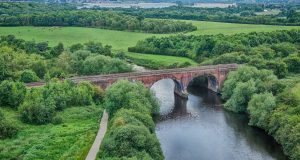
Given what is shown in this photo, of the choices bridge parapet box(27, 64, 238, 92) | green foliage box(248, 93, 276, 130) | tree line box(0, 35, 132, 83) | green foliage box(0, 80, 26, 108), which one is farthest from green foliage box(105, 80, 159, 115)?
tree line box(0, 35, 132, 83)

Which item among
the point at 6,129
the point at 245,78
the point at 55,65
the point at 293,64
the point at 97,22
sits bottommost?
the point at 6,129

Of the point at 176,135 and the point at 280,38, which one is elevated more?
the point at 280,38

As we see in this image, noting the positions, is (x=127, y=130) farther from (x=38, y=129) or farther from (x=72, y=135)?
(x=38, y=129)

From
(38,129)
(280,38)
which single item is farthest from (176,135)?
(280,38)

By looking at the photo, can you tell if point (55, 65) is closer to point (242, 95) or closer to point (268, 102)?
point (242, 95)

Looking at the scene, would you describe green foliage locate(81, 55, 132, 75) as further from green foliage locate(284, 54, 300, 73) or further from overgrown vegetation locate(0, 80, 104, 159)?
green foliage locate(284, 54, 300, 73)

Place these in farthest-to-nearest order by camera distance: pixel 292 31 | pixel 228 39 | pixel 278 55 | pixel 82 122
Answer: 1. pixel 292 31
2. pixel 228 39
3. pixel 278 55
4. pixel 82 122

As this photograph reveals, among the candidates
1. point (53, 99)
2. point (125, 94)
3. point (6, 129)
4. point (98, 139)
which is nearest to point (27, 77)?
point (53, 99)
